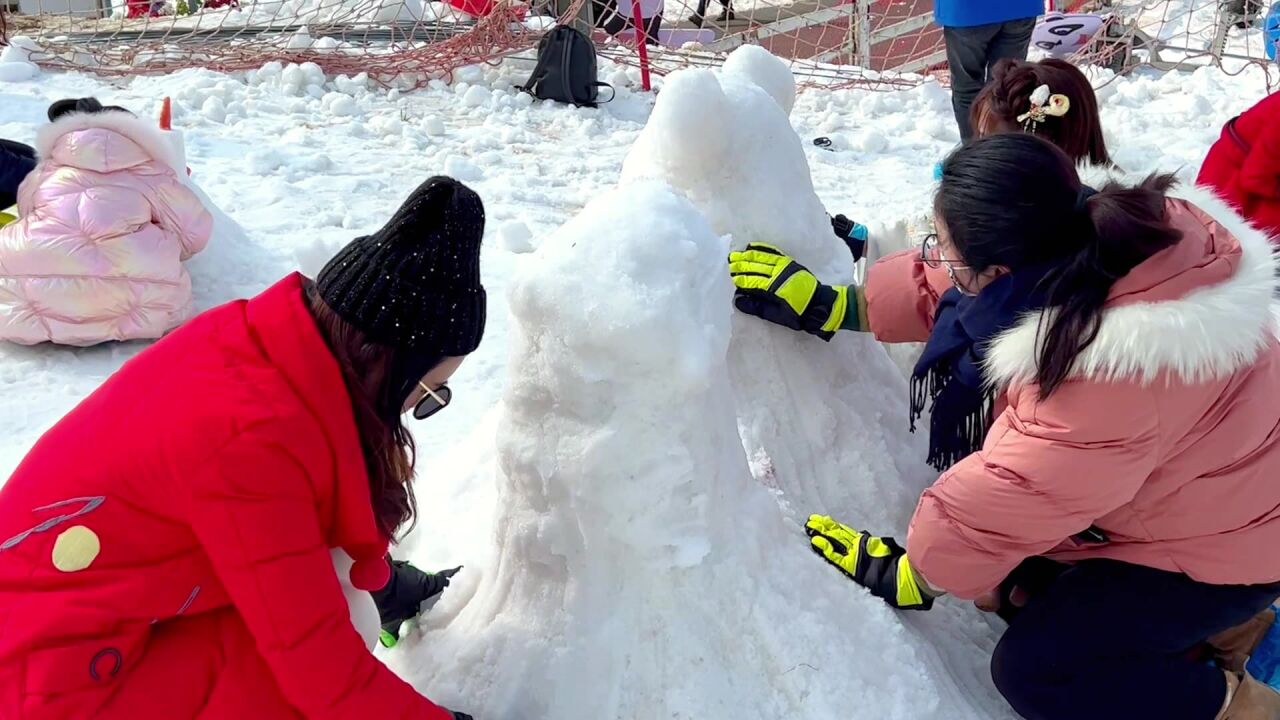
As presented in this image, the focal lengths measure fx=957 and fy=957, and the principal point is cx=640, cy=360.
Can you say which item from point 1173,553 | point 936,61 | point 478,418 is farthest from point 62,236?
point 936,61

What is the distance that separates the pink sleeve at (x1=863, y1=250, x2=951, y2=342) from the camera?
1.89 metres

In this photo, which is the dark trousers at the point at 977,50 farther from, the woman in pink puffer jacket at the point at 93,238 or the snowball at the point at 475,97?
the woman in pink puffer jacket at the point at 93,238

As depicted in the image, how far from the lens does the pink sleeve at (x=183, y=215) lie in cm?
313

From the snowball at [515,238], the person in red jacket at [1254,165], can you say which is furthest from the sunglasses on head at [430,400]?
the snowball at [515,238]

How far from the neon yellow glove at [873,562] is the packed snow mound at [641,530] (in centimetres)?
8

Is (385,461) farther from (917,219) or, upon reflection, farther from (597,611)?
(917,219)

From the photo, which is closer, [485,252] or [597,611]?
[597,611]

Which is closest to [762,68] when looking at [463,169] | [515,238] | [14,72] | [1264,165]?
[1264,165]

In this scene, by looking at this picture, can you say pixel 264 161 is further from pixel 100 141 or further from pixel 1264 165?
pixel 1264 165

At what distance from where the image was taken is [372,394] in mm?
1260

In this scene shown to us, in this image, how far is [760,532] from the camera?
4.88 feet

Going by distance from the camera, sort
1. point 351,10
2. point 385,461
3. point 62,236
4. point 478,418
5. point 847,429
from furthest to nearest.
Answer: point 351,10, point 62,236, point 478,418, point 847,429, point 385,461

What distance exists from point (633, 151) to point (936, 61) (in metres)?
6.93

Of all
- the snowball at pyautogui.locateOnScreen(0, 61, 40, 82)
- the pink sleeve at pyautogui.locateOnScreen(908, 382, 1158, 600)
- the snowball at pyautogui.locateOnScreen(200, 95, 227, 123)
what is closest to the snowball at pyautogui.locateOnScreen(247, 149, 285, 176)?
the snowball at pyautogui.locateOnScreen(200, 95, 227, 123)
